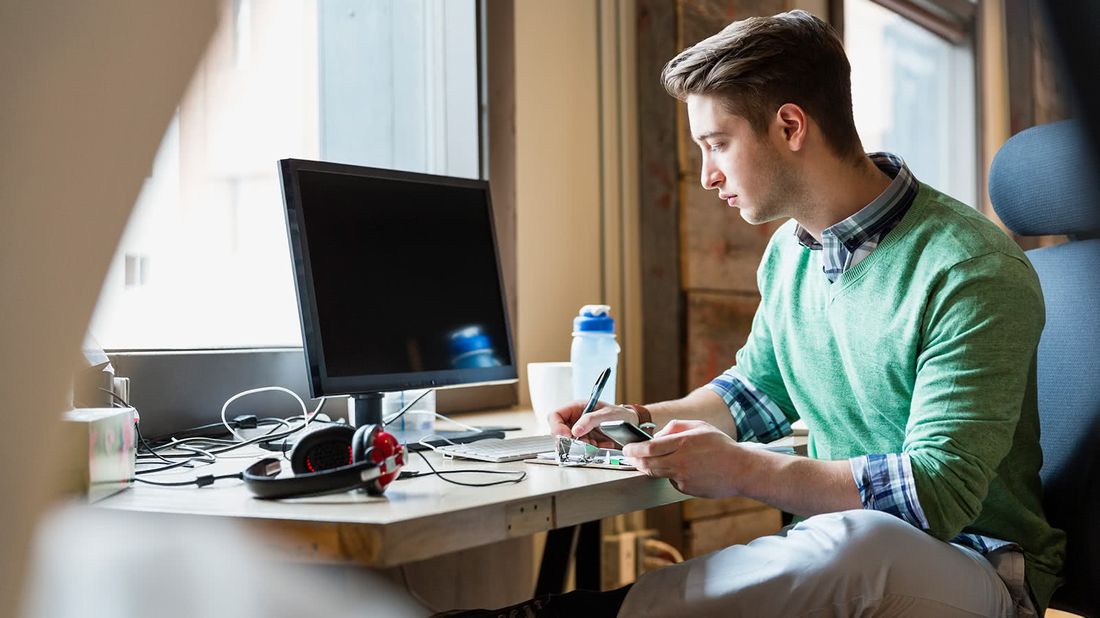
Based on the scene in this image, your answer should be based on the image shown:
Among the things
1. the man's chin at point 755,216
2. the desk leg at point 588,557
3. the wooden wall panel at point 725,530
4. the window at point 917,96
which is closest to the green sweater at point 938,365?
the man's chin at point 755,216

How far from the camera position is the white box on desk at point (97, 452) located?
0.92 m

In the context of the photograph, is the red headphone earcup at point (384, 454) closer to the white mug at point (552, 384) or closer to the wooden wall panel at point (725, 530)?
the white mug at point (552, 384)

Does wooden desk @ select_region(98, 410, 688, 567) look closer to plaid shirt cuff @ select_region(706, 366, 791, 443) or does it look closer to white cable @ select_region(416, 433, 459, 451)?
white cable @ select_region(416, 433, 459, 451)

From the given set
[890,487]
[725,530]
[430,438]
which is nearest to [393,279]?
[430,438]

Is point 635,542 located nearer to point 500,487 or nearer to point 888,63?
point 500,487

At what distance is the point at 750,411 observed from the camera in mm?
1556

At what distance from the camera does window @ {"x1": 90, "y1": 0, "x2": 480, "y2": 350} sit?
1.56 metres

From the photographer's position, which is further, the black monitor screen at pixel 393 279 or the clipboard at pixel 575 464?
the black monitor screen at pixel 393 279

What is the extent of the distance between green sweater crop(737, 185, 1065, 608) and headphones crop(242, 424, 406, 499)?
558 millimetres

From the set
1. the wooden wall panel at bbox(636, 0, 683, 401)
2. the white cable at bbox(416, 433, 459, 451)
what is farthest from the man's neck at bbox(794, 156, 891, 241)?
the wooden wall panel at bbox(636, 0, 683, 401)

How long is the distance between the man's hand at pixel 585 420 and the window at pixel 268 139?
24.6 inches

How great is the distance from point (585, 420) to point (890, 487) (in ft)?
1.22

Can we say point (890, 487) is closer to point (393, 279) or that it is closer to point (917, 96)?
point (393, 279)

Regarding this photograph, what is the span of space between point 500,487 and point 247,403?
707 mm
